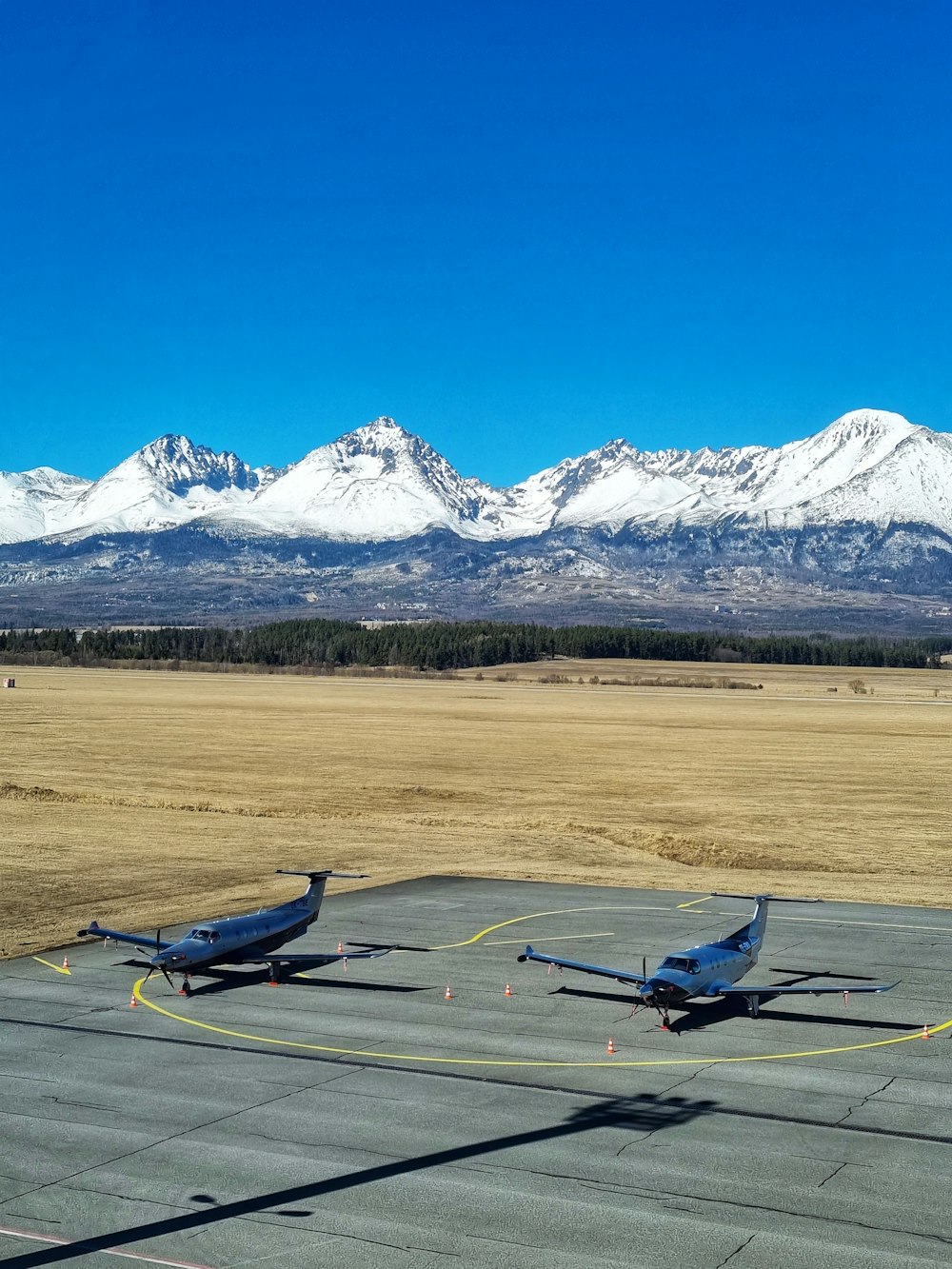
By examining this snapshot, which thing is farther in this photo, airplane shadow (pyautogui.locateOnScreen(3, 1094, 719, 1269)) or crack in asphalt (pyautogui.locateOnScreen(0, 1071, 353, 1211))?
crack in asphalt (pyautogui.locateOnScreen(0, 1071, 353, 1211))

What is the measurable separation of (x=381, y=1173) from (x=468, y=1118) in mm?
3418

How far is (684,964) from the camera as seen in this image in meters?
32.1

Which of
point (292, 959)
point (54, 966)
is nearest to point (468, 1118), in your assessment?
point (292, 959)

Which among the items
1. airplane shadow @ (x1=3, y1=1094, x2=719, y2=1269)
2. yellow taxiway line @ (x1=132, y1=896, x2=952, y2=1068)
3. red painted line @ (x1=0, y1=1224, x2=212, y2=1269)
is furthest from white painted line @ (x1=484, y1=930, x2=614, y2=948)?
red painted line @ (x1=0, y1=1224, x2=212, y2=1269)

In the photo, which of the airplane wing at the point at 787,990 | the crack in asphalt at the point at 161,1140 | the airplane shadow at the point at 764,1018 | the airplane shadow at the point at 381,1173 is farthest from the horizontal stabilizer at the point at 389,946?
the airplane shadow at the point at 381,1173

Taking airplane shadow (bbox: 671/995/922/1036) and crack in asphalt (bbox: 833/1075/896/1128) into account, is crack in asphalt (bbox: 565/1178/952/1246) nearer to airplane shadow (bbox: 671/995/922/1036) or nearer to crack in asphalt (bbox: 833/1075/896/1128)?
crack in asphalt (bbox: 833/1075/896/1128)

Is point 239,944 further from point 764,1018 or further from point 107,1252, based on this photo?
point 107,1252

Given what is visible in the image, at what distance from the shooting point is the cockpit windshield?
105 feet

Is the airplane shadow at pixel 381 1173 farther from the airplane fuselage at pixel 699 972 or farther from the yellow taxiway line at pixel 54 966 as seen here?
the yellow taxiway line at pixel 54 966

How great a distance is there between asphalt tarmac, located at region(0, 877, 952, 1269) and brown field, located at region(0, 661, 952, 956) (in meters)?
12.9

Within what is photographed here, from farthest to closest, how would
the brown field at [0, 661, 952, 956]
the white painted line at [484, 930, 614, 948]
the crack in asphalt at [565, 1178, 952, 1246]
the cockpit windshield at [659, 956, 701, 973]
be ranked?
the brown field at [0, 661, 952, 956], the white painted line at [484, 930, 614, 948], the cockpit windshield at [659, 956, 701, 973], the crack in asphalt at [565, 1178, 952, 1246]

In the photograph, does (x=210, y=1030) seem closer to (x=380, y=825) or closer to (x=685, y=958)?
(x=685, y=958)

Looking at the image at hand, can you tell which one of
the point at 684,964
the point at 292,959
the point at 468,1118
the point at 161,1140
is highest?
the point at 684,964

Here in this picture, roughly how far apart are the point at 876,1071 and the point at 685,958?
517cm
